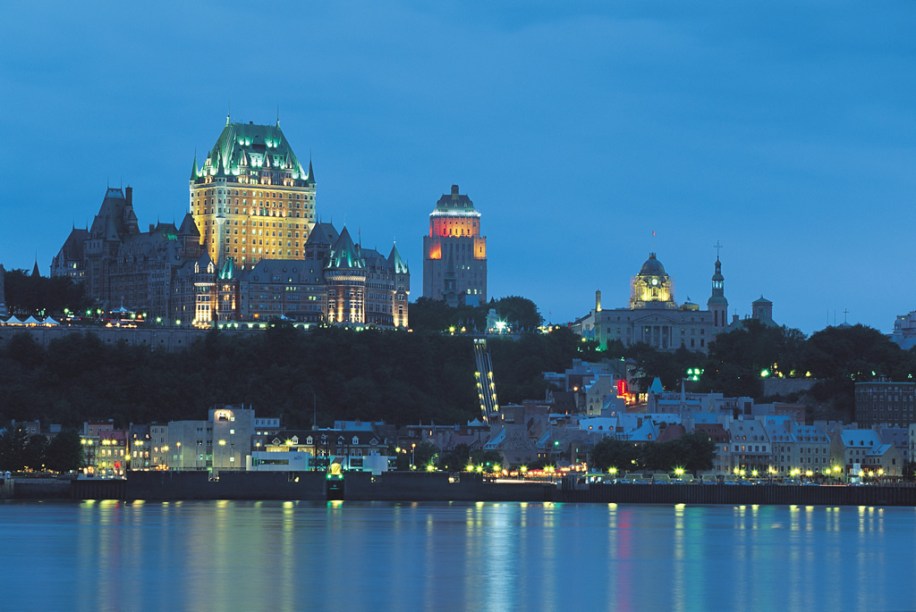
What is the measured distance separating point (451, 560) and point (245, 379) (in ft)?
274

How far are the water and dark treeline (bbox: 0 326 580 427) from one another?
3752 cm

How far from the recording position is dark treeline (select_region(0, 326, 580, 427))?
173000 millimetres

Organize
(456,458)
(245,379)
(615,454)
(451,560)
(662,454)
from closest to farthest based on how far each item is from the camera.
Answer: (451,560) < (662,454) < (615,454) < (456,458) < (245,379)

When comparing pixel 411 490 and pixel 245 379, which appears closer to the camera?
pixel 411 490

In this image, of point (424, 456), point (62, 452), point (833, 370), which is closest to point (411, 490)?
point (424, 456)

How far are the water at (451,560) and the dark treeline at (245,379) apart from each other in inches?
1477

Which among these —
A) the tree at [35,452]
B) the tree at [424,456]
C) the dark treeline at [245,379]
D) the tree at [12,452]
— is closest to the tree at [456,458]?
the tree at [424,456]

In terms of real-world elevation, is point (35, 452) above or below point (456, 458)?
above

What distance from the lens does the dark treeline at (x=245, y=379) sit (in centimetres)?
17300

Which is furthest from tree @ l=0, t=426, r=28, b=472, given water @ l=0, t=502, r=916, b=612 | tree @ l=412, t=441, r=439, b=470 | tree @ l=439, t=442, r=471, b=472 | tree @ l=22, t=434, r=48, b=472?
tree @ l=439, t=442, r=471, b=472

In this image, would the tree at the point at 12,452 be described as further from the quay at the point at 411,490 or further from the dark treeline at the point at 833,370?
the dark treeline at the point at 833,370

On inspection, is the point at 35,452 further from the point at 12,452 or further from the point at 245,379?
the point at 245,379

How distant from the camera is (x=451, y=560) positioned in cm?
9788

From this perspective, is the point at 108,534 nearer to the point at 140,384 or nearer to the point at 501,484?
the point at 501,484
